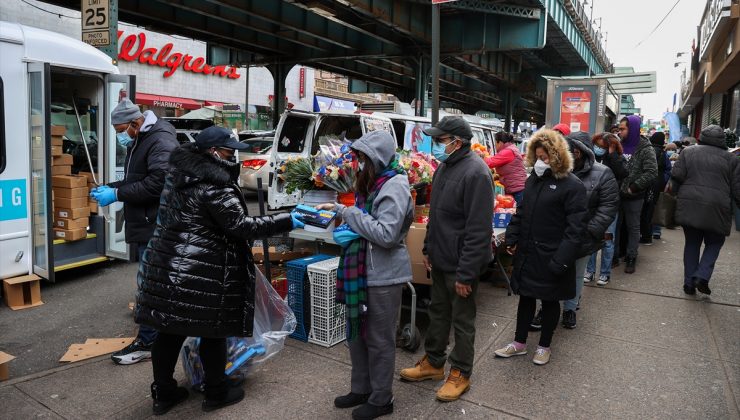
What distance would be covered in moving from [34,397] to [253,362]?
1.43 metres

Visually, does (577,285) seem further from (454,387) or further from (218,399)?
(218,399)

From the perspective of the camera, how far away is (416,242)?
491 centimetres

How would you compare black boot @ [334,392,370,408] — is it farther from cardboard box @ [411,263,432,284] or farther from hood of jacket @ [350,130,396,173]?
cardboard box @ [411,263,432,284]

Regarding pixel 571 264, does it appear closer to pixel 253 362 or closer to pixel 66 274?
pixel 253 362

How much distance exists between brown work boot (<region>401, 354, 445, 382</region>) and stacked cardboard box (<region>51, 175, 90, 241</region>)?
460 cm

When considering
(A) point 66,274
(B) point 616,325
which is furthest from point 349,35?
(B) point 616,325

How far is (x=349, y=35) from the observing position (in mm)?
20797

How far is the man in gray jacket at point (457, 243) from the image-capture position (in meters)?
3.37

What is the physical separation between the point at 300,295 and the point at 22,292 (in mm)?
3119

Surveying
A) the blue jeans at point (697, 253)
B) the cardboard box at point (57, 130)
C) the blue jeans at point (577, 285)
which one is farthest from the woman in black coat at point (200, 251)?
the blue jeans at point (697, 253)

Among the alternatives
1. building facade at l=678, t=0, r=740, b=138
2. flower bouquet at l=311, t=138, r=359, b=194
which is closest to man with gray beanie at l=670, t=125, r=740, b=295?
flower bouquet at l=311, t=138, r=359, b=194

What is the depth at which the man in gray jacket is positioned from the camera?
133 inches

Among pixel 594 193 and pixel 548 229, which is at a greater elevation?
pixel 594 193

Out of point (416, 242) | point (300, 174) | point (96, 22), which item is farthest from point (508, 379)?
point (96, 22)
